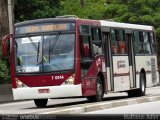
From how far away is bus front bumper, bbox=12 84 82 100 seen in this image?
1698cm

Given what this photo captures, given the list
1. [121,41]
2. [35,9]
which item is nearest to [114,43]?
[121,41]

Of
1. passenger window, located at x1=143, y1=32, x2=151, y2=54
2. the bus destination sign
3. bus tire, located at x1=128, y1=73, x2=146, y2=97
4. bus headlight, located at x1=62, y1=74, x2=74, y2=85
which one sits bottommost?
bus tire, located at x1=128, y1=73, x2=146, y2=97

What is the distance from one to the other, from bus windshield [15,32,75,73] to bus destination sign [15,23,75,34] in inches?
9.2

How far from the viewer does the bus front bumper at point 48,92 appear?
669 inches

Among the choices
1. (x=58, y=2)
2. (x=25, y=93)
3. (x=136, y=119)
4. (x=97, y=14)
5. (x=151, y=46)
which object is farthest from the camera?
(x=97, y=14)

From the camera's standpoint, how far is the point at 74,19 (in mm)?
17609

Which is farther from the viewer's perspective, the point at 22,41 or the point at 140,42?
the point at 140,42

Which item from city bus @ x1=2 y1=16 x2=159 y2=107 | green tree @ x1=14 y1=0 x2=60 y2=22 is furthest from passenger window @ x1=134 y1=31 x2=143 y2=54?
green tree @ x1=14 y1=0 x2=60 y2=22

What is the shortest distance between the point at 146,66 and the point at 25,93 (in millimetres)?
8302

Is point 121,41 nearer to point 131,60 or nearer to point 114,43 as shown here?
point 114,43

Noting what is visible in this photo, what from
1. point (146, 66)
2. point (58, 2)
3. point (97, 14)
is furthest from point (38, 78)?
point (97, 14)

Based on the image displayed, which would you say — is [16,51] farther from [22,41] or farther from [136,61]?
[136,61]

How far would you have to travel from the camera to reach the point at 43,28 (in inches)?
699

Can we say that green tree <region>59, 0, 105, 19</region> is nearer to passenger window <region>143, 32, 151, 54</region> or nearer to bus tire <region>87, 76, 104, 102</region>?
passenger window <region>143, 32, 151, 54</region>
